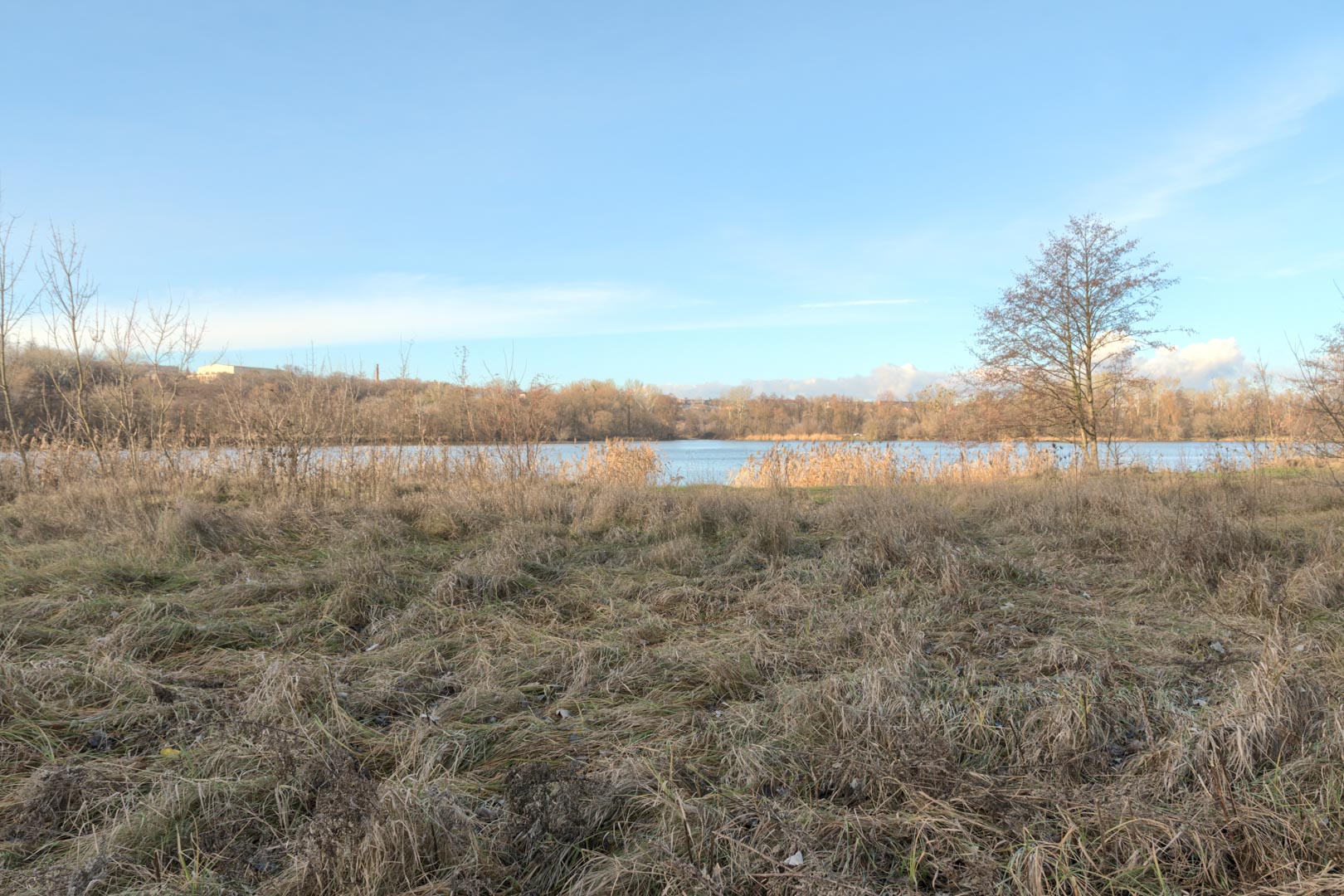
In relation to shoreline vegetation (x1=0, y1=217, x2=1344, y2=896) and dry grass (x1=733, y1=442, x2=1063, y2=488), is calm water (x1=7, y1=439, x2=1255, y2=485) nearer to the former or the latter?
dry grass (x1=733, y1=442, x2=1063, y2=488)

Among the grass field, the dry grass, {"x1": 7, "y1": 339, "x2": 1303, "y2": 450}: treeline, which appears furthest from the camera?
the dry grass

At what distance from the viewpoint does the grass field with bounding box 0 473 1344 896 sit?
6.63ft

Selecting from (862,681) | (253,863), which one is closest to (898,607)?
(862,681)

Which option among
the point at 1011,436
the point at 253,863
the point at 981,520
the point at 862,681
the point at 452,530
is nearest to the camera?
the point at 253,863

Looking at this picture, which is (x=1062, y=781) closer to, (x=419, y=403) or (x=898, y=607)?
(x=898, y=607)

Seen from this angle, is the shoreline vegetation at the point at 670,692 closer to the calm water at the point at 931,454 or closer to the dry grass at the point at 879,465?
the calm water at the point at 931,454

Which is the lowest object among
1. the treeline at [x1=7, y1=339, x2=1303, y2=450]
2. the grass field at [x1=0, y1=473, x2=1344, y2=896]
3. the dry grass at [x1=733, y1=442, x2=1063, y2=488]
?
the grass field at [x1=0, y1=473, x2=1344, y2=896]

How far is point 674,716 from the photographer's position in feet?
10.2

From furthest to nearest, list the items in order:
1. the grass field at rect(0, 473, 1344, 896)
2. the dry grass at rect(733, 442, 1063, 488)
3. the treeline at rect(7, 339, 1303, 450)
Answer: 1. the dry grass at rect(733, 442, 1063, 488)
2. the treeline at rect(7, 339, 1303, 450)
3. the grass field at rect(0, 473, 1344, 896)

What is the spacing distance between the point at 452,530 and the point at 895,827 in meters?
6.10

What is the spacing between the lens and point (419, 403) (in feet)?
37.9

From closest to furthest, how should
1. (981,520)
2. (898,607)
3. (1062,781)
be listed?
(1062,781)
(898,607)
(981,520)

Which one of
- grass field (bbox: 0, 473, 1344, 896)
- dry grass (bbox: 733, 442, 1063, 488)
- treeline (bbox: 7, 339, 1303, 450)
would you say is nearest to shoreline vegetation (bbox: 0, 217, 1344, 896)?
grass field (bbox: 0, 473, 1344, 896)

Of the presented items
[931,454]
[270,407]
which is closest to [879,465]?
[931,454]
